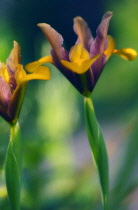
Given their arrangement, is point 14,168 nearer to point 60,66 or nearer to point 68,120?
point 60,66

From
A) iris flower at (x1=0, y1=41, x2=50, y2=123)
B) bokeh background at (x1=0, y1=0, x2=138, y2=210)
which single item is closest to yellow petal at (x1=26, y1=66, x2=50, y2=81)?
iris flower at (x1=0, y1=41, x2=50, y2=123)

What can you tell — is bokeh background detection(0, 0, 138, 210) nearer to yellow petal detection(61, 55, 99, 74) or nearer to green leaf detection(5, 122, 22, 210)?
green leaf detection(5, 122, 22, 210)

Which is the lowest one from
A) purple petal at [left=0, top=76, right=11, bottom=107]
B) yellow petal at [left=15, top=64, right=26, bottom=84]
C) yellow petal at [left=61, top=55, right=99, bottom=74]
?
purple petal at [left=0, top=76, right=11, bottom=107]

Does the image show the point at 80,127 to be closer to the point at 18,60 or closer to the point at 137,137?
Result: the point at 137,137

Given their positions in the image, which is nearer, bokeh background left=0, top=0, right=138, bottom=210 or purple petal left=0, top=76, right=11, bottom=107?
purple petal left=0, top=76, right=11, bottom=107

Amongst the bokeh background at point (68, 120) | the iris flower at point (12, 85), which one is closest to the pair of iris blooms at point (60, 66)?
the iris flower at point (12, 85)

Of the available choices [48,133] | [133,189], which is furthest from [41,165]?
[133,189]

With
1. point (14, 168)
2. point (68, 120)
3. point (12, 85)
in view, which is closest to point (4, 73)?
point (12, 85)
